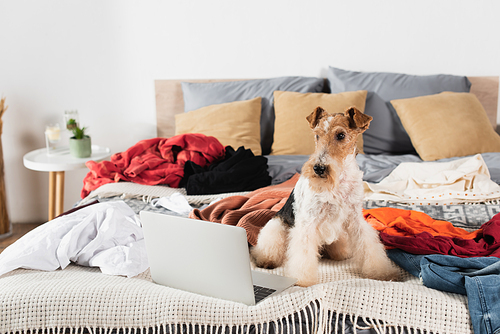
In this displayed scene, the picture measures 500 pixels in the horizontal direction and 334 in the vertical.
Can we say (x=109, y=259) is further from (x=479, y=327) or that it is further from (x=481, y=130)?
(x=481, y=130)

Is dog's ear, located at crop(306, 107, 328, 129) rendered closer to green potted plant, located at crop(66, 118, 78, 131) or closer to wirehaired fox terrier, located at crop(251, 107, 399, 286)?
wirehaired fox terrier, located at crop(251, 107, 399, 286)

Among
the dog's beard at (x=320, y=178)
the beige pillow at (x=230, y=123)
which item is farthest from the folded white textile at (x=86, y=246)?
the beige pillow at (x=230, y=123)

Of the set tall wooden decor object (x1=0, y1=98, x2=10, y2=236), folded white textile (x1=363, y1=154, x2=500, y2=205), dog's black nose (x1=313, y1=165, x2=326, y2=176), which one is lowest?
tall wooden decor object (x1=0, y1=98, x2=10, y2=236)

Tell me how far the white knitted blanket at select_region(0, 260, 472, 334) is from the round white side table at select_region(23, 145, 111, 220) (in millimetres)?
1836

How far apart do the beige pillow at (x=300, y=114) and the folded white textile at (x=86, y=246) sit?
4.77 ft

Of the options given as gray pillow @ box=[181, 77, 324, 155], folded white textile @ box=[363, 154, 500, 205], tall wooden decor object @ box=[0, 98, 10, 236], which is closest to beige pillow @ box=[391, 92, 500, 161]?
folded white textile @ box=[363, 154, 500, 205]

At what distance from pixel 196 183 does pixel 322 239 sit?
100 centimetres

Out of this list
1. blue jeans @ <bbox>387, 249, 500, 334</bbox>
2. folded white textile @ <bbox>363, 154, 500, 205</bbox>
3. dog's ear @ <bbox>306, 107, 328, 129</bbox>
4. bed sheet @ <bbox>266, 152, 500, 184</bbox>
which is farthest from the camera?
bed sheet @ <bbox>266, 152, 500, 184</bbox>

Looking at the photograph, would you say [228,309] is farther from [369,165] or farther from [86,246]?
[369,165]

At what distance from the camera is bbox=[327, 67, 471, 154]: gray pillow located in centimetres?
284

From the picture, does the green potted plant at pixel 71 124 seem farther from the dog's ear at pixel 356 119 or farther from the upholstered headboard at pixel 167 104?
the dog's ear at pixel 356 119

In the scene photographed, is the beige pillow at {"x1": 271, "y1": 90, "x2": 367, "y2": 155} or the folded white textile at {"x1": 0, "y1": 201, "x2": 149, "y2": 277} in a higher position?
the beige pillow at {"x1": 271, "y1": 90, "x2": 367, "y2": 155}

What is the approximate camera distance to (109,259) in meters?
1.30

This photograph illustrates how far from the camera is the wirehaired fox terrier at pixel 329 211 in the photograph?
1.12 metres
